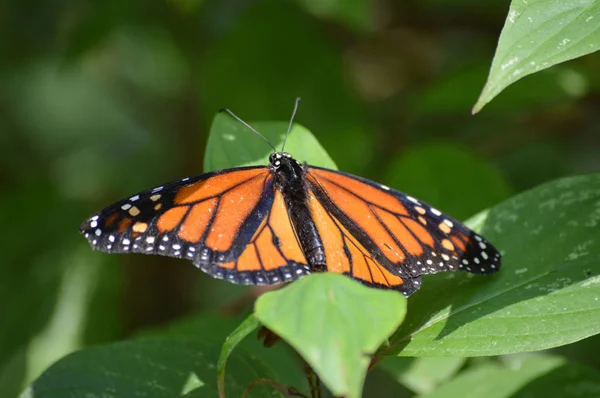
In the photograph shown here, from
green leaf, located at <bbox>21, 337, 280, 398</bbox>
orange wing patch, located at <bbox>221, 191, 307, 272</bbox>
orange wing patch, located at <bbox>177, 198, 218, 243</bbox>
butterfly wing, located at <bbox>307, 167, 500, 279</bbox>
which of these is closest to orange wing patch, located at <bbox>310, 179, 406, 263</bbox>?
butterfly wing, located at <bbox>307, 167, 500, 279</bbox>

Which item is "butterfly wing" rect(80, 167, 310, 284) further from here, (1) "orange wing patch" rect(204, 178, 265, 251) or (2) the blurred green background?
(2) the blurred green background

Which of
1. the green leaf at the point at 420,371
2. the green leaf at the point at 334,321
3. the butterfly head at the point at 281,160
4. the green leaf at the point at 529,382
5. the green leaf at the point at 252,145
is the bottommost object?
the green leaf at the point at 529,382

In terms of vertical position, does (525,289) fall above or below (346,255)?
below

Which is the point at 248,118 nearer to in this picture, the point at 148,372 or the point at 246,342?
the point at 246,342

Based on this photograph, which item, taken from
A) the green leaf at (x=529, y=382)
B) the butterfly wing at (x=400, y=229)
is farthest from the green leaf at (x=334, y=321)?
the green leaf at (x=529, y=382)

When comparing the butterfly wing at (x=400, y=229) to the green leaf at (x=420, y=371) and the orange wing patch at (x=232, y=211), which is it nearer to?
the orange wing patch at (x=232, y=211)

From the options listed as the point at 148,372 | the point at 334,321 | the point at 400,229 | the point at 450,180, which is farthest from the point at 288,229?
the point at 450,180

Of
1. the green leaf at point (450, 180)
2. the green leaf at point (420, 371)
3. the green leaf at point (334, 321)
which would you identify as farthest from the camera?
the green leaf at point (450, 180)
